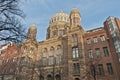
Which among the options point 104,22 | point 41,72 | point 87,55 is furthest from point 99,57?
point 41,72

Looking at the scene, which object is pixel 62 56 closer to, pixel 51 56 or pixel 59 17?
pixel 51 56

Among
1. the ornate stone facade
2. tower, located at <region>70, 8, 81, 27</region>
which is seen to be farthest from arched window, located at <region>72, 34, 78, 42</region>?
tower, located at <region>70, 8, 81, 27</region>

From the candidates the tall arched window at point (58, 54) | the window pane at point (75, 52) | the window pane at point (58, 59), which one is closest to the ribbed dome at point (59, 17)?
the tall arched window at point (58, 54)

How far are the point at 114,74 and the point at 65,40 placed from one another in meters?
15.8

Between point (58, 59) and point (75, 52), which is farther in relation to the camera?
point (58, 59)

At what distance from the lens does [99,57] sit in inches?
1254

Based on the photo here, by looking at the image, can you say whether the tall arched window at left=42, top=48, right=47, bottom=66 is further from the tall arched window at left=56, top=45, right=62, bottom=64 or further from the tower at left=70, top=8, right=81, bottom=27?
the tower at left=70, top=8, right=81, bottom=27

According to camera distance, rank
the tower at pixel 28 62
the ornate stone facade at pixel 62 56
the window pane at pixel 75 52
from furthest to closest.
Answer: the tower at pixel 28 62
the window pane at pixel 75 52
the ornate stone facade at pixel 62 56

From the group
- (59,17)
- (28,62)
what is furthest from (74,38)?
(59,17)

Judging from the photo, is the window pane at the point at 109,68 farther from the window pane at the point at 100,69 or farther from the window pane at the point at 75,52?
the window pane at the point at 75,52

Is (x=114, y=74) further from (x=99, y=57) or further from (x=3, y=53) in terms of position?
(x=3, y=53)

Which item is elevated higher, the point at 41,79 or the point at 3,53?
the point at 3,53

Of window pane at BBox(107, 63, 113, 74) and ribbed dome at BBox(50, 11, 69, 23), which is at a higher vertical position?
ribbed dome at BBox(50, 11, 69, 23)

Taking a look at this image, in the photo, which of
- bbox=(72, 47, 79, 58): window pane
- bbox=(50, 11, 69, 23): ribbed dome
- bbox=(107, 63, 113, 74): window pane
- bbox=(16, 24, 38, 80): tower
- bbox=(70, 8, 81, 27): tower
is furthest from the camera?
bbox=(50, 11, 69, 23): ribbed dome
